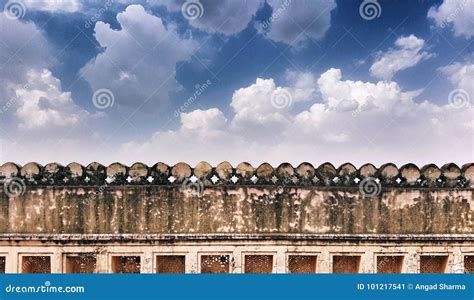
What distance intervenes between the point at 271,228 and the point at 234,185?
2.27 ft

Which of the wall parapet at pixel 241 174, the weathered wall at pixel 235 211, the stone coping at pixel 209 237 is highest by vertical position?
the wall parapet at pixel 241 174

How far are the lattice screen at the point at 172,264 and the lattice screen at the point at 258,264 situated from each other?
2.65 feet

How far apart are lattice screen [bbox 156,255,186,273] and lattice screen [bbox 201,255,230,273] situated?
0.88 feet

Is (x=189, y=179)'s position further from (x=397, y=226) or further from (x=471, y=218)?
(x=471, y=218)

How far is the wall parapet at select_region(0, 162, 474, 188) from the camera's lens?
547cm

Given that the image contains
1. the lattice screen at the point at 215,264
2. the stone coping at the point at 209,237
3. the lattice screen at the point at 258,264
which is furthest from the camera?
the lattice screen at the point at 258,264

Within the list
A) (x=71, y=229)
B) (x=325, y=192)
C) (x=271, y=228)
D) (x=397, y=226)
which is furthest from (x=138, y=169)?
(x=397, y=226)

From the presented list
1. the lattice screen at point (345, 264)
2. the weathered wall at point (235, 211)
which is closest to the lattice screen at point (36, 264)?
the weathered wall at point (235, 211)

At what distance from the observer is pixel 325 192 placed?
18.3ft

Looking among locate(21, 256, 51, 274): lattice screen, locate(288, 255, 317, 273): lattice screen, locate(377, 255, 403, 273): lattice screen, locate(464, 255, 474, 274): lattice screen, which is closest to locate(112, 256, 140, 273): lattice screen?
locate(21, 256, 51, 274): lattice screen

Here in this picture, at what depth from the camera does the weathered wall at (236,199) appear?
5422 millimetres

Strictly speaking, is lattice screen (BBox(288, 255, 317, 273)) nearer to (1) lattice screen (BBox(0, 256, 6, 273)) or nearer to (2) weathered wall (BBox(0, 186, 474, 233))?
(2) weathered wall (BBox(0, 186, 474, 233))

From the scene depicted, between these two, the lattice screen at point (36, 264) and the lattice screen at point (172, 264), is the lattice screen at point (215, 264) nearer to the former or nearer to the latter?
the lattice screen at point (172, 264)

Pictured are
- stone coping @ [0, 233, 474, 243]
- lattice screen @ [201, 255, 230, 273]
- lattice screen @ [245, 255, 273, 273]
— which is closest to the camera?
stone coping @ [0, 233, 474, 243]
